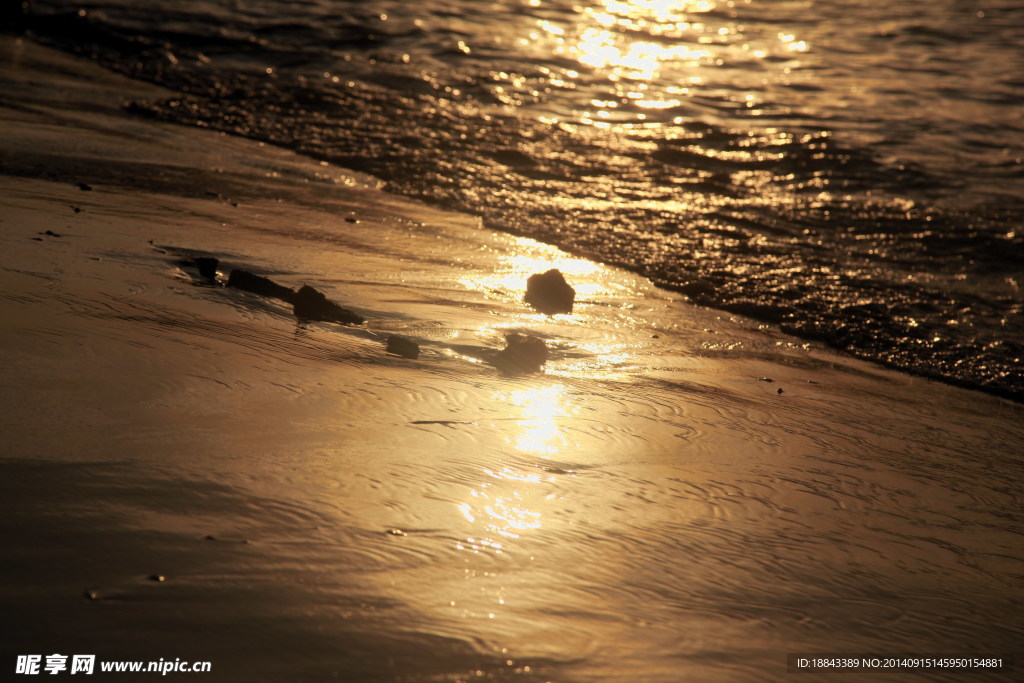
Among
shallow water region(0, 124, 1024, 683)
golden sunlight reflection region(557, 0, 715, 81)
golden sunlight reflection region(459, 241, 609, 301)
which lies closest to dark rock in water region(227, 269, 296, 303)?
shallow water region(0, 124, 1024, 683)

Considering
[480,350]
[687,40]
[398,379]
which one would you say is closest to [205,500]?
[398,379]

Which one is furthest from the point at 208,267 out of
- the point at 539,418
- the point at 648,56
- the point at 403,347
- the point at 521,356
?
the point at 648,56

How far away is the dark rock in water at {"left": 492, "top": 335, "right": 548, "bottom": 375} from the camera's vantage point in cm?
314

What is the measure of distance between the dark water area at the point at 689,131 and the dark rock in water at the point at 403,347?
1.93m

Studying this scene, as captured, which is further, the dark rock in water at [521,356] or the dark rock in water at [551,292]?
the dark rock in water at [551,292]

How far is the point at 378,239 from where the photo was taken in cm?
467

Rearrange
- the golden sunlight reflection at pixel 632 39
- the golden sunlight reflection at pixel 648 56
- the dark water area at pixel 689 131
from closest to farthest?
the dark water area at pixel 689 131 < the golden sunlight reflection at pixel 648 56 < the golden sunlight reflection at pixel 632 39

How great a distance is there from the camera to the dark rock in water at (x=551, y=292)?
3.90 meters

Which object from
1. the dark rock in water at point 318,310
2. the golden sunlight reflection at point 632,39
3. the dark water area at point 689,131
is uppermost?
the golden sunlight reflection at point 632,39

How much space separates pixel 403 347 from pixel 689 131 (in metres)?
5.46

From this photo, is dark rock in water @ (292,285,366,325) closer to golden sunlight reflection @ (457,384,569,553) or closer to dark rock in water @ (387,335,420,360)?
dark rock in water @ (387,335,420,360)

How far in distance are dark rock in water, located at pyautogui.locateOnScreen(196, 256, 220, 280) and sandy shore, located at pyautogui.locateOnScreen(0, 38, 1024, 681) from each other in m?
0.08

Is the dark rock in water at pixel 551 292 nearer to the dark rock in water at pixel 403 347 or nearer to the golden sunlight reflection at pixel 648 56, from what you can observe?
the dark rock in water at pixel 403 347

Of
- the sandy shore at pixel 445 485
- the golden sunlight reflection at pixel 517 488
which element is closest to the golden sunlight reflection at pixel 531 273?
the sandy shore at pixel 445 485
